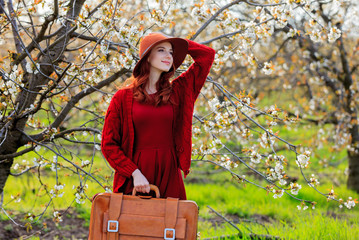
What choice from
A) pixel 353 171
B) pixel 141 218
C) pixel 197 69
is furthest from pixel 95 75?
pixel 353 171

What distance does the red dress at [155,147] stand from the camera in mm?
2547

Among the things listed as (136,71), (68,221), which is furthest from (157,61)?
(68,221)

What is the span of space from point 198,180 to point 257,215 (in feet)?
7.43

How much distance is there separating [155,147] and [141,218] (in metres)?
0.44

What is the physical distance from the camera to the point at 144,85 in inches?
104

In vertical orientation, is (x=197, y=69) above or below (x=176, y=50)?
below

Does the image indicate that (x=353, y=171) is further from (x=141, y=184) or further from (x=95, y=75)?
(x=141, y=184)

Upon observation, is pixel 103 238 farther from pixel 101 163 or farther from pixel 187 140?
pixel 101 163

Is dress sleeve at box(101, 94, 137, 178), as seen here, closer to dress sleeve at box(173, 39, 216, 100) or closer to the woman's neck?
the woman's neck

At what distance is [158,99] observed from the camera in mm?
2553

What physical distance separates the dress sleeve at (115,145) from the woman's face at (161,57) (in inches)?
12.7

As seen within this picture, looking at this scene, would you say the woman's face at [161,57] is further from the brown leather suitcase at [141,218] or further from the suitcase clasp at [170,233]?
the suitcase clasp at [170,233]

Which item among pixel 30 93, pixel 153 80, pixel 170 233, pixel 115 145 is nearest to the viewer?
pixel 170 233

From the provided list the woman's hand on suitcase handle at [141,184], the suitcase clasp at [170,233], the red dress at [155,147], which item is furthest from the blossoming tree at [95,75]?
the suitcase clasp at [170,233]
